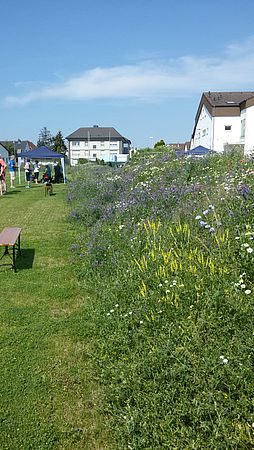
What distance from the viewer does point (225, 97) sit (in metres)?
45.6

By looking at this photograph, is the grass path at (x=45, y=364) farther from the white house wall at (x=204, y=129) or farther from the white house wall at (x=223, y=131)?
the white house wall at (x=204, y=129)

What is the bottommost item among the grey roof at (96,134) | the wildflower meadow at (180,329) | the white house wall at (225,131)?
the wildflower meadow at (180,329)

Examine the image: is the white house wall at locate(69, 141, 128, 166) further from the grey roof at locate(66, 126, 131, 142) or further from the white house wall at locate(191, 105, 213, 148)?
the white house wall at locate(191, 105, 213, 148)

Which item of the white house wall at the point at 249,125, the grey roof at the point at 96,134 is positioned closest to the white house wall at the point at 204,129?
the white house wall at the point at 249,125

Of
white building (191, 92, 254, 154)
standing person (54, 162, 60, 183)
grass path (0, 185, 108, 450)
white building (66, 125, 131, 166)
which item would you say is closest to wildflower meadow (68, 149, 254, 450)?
grass path (0, 185, 108, 450)

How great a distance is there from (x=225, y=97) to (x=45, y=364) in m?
46.7

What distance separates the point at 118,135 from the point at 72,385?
Result: 96.8 metres

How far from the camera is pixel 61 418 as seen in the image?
2906mm

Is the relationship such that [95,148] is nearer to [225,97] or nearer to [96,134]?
[96,134]

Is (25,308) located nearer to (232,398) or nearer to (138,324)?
(138,324)

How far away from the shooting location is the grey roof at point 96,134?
96631 millimetres

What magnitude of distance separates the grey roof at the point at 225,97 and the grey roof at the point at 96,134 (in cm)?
5219

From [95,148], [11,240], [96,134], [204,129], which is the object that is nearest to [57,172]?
[11,240]

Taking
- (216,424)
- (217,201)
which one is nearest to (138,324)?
(216,424)
